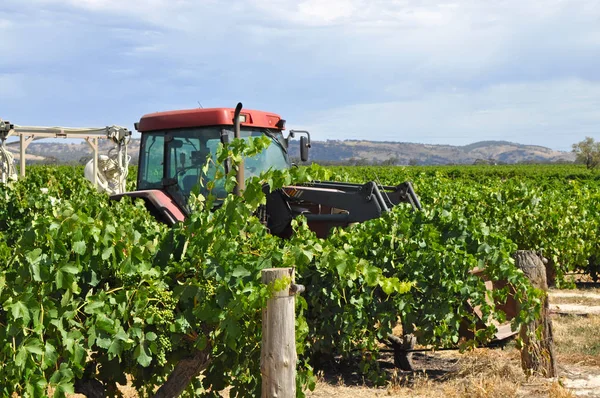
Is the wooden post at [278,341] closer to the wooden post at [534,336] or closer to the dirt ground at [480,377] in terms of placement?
the dirt ground at [480,377]

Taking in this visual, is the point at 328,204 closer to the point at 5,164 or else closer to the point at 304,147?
the point at 304,147

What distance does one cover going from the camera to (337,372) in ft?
22.2

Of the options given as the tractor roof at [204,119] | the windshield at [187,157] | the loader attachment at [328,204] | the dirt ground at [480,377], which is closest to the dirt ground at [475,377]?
the dirt ground at [480,377]

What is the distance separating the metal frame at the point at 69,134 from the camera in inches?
723

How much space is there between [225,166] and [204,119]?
717 mm

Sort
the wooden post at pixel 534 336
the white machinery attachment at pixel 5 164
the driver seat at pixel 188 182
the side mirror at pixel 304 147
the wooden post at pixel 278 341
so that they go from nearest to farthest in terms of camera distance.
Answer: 1. the wooden post at pixel 278 341
2. the wooden post at pixel 534 336
3. the driver seat at pixel 188 182
4. the side mirror at pixel 304 147
5. the white machinery attachment at pixel 5 164

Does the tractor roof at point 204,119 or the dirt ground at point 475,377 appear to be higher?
the tractor roof at point 204,119

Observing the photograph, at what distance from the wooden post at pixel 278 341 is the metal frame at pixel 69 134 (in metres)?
14.9

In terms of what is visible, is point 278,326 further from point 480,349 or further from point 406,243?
point 480,349

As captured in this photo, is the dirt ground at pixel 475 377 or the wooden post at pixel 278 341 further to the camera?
the dirt ground at pixel 475 377

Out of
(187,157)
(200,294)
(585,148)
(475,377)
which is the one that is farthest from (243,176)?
(585,148)

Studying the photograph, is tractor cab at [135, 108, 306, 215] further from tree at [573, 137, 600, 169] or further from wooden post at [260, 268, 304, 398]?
tree at [573, 137, 600, 169]

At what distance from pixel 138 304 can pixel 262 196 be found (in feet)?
2.91

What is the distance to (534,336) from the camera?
635 cm
